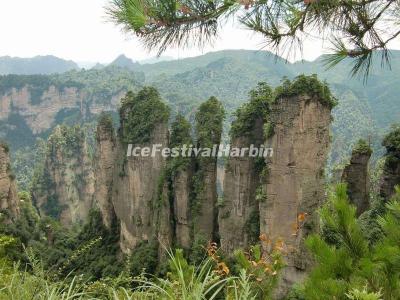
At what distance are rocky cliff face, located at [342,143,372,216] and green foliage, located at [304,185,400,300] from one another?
429 inches

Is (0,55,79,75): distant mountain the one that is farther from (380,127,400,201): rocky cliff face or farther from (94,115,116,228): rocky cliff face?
(380,127,400,201): rocky cliff face

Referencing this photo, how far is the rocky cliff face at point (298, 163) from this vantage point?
11.2m

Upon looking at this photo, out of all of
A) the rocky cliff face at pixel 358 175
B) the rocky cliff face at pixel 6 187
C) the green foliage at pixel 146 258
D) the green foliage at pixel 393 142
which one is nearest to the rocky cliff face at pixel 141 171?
the green foliage at pixel 146 258

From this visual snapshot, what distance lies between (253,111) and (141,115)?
Answer: 6858 millimetres

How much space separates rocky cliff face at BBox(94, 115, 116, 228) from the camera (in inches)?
844

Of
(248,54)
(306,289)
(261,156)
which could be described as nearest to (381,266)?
(306,289)

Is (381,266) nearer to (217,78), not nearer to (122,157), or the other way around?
(122,157)

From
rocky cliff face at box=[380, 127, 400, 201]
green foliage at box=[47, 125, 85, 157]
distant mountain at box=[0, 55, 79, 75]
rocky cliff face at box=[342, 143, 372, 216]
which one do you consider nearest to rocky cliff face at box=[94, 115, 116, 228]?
rocky cliff face at box=[342, 143, 372, 216]

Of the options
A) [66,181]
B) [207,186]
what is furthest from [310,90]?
[66,181]

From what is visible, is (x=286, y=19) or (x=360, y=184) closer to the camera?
(x=286, y=19)

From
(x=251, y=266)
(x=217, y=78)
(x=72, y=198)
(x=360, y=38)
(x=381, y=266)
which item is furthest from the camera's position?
(x=217, y=78)

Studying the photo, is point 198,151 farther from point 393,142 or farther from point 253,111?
point 393,142

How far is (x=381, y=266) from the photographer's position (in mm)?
2553

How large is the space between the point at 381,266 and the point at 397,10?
5.94 feet
